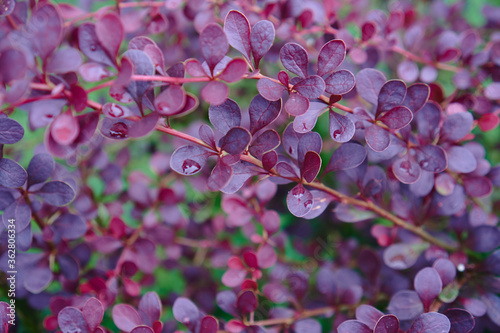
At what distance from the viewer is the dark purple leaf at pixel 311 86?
0.54 m

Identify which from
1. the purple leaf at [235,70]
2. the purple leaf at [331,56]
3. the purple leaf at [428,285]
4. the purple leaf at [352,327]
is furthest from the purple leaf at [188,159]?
the purple leaf at [428,285]

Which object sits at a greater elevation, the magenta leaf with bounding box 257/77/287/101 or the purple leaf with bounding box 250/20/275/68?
the purple leaf with bounding box 250/20/275/68

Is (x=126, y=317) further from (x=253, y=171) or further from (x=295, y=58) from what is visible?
(x=295, y=58)

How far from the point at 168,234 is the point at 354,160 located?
518mm

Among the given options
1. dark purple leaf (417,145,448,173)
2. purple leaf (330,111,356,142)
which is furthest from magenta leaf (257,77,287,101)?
dark purple leaf (417,145,448,173)

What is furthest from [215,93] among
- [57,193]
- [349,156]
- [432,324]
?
[432,324]

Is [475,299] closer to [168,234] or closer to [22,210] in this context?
[168,234]

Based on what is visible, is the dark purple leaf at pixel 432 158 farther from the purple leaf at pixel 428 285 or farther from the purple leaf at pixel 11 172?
the purple leaf at pixel 11 172

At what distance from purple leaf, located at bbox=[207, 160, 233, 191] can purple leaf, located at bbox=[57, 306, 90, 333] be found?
0.31 m

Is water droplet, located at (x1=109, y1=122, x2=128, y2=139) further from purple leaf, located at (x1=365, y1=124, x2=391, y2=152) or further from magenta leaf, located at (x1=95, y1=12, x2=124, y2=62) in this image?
purple leaf, located at (x1=365, y1=124, x2=391, y2=152)

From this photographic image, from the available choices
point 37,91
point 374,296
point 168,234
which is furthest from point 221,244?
point 37,91

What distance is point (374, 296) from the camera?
33.2 inches

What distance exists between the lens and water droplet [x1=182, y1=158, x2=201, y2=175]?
54 cm

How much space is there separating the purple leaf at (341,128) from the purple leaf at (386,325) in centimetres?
28
